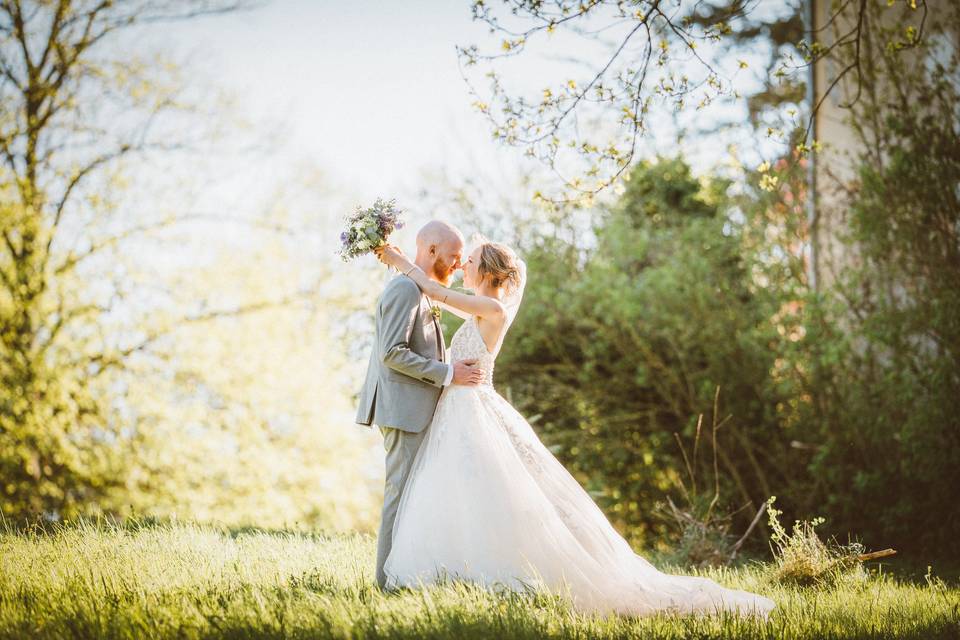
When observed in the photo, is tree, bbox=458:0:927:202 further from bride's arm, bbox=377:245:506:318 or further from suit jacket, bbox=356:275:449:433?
suit jacket, bbox=356:275:449:433

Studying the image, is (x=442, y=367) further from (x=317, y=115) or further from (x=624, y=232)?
(x=317, y=115)

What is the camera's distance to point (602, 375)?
33.4 feet

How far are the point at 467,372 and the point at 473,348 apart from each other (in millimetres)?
166

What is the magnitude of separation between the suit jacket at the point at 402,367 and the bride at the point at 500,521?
3.9 inches

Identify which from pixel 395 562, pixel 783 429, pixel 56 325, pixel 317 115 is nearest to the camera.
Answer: pixel 395 562

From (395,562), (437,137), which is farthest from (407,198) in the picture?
(395,562)

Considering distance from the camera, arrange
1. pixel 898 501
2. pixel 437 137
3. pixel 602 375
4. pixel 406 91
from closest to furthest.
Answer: pixel 898 501 < pixel 602 375 < pixel 437 137 < pixel 406 91

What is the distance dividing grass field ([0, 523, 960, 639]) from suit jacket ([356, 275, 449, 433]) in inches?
34.2

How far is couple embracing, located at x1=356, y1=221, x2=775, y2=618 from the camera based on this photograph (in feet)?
13.6

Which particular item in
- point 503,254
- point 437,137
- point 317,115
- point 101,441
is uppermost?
point 317,115

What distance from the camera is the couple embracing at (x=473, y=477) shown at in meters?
4.15

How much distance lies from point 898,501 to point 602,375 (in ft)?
11.4

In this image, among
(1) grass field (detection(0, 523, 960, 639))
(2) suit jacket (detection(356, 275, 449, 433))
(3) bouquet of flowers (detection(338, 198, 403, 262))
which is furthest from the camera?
(3) bouquet of flowers (detection(338, 198, 403, 262))

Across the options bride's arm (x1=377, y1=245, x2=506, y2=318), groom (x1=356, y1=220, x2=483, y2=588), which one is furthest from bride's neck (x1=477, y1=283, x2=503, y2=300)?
groom (x1=356, y1=220, x2=483, y2=588)
